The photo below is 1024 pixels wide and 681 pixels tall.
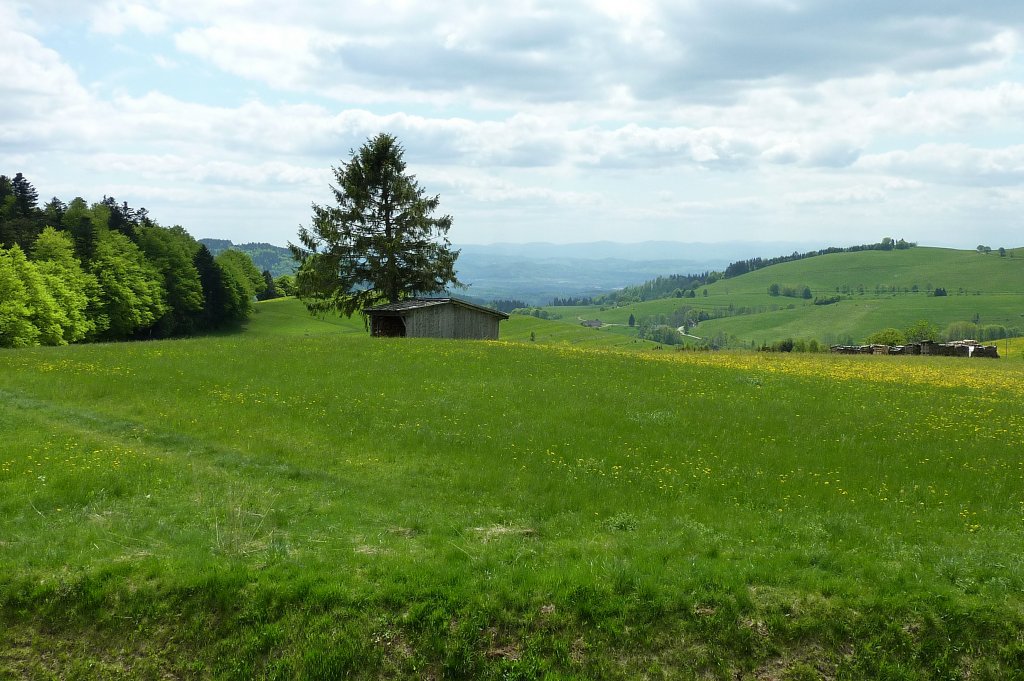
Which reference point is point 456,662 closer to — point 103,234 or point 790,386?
point 790,386

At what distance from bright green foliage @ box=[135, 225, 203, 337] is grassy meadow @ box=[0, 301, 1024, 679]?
6959cm

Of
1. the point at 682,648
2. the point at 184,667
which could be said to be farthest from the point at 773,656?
the point at 184,667

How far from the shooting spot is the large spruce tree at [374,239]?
189ft

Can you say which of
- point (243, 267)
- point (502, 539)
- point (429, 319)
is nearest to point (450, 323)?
point (429, 319)

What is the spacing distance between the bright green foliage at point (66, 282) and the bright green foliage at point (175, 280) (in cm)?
1352

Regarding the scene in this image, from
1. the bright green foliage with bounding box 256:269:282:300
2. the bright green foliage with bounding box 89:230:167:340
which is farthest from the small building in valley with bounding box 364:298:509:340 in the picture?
the bright green foliage with bounding box 256:269:282:300

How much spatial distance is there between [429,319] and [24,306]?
120 ft

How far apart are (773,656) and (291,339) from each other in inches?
1408

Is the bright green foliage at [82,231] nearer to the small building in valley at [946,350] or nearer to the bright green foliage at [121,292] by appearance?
the bright green foliage at [121,292]

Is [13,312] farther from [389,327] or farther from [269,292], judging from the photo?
[269,292]

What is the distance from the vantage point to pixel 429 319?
160 feet

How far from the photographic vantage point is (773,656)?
9.66 meters

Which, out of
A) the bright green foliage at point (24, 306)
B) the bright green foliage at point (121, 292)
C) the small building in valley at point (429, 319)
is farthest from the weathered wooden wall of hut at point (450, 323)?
the bright green foliage at point (121, 292)

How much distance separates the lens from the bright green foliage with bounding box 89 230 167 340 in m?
73.3
